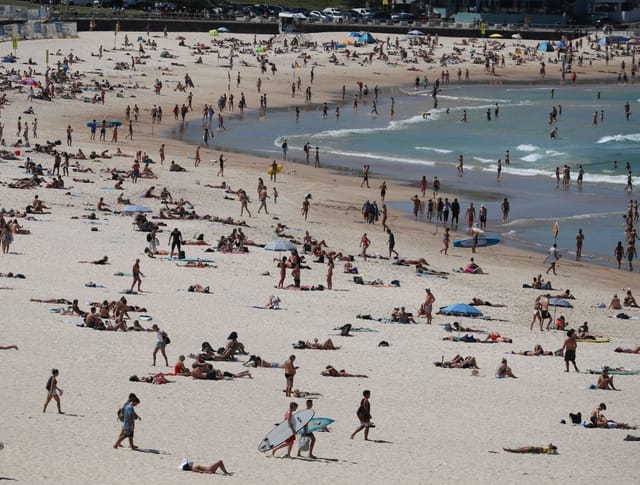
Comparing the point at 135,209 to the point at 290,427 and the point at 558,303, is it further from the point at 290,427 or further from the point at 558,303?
the point at 290,427

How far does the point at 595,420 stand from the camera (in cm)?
1922

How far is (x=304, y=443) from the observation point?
55.7ft

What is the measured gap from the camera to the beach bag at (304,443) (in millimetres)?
16938

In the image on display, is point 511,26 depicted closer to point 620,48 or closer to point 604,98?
point 620,48

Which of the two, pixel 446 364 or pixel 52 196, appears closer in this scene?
pixel 446 364

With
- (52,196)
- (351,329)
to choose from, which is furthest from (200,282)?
(52,196)

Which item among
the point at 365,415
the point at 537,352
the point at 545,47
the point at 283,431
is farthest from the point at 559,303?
the point at 545,47

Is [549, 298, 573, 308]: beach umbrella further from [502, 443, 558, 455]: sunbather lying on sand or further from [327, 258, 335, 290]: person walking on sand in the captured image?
[502, 443, 558, 455]: sunbather lying on sand

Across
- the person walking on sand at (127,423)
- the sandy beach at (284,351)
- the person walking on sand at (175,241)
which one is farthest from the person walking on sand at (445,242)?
the person walking on sand at (127,423)

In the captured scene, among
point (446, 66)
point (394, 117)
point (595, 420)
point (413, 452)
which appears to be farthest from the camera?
point (446, 66)

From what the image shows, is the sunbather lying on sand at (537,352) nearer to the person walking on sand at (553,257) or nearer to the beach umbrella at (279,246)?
the person walking on sand at (553,257)

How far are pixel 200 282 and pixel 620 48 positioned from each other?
78692 millimetres

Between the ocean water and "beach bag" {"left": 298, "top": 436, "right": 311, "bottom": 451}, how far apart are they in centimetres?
1823

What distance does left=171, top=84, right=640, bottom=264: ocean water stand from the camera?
39375mm
